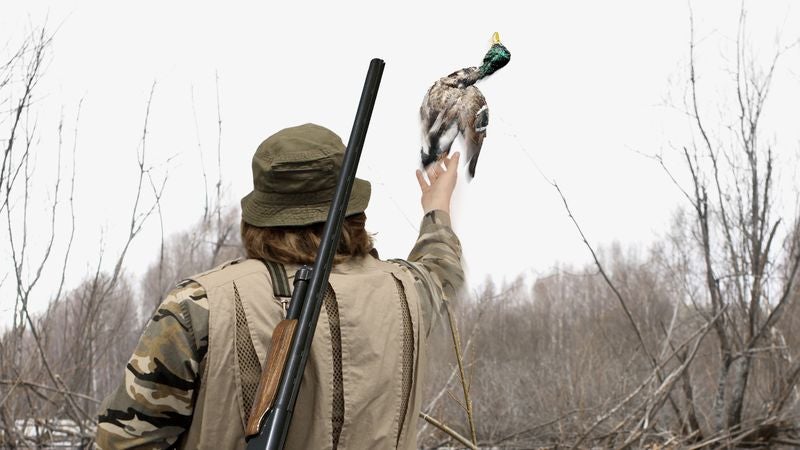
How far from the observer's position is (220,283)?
145cm

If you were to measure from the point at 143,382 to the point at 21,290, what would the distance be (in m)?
3.36

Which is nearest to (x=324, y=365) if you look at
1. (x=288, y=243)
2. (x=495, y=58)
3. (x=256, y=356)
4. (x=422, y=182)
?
(x=256, y=356)

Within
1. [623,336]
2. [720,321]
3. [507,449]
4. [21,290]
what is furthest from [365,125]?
[623,336]

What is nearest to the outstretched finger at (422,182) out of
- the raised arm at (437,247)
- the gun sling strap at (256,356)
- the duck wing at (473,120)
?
the raised arm at (437,247)

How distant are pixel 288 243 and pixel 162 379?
347 mm

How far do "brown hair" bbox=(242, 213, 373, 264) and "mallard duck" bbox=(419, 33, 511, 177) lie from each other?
459mm

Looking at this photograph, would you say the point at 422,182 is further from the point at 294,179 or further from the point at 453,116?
the point at 294,179

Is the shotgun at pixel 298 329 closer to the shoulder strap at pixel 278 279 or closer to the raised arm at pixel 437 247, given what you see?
the shoulder strap at pixel 278 279

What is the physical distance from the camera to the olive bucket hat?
1.55 meters

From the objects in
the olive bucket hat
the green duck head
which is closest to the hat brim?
the olive bucket hat

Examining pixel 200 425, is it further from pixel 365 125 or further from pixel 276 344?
pixel 365 125

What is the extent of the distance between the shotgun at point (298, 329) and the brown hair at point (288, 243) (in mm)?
217

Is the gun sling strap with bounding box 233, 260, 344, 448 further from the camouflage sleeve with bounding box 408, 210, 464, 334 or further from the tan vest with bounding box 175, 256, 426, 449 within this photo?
the camouflage sleeve with bounding box 408, 210, 464, 334

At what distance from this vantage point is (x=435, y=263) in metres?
1.85
